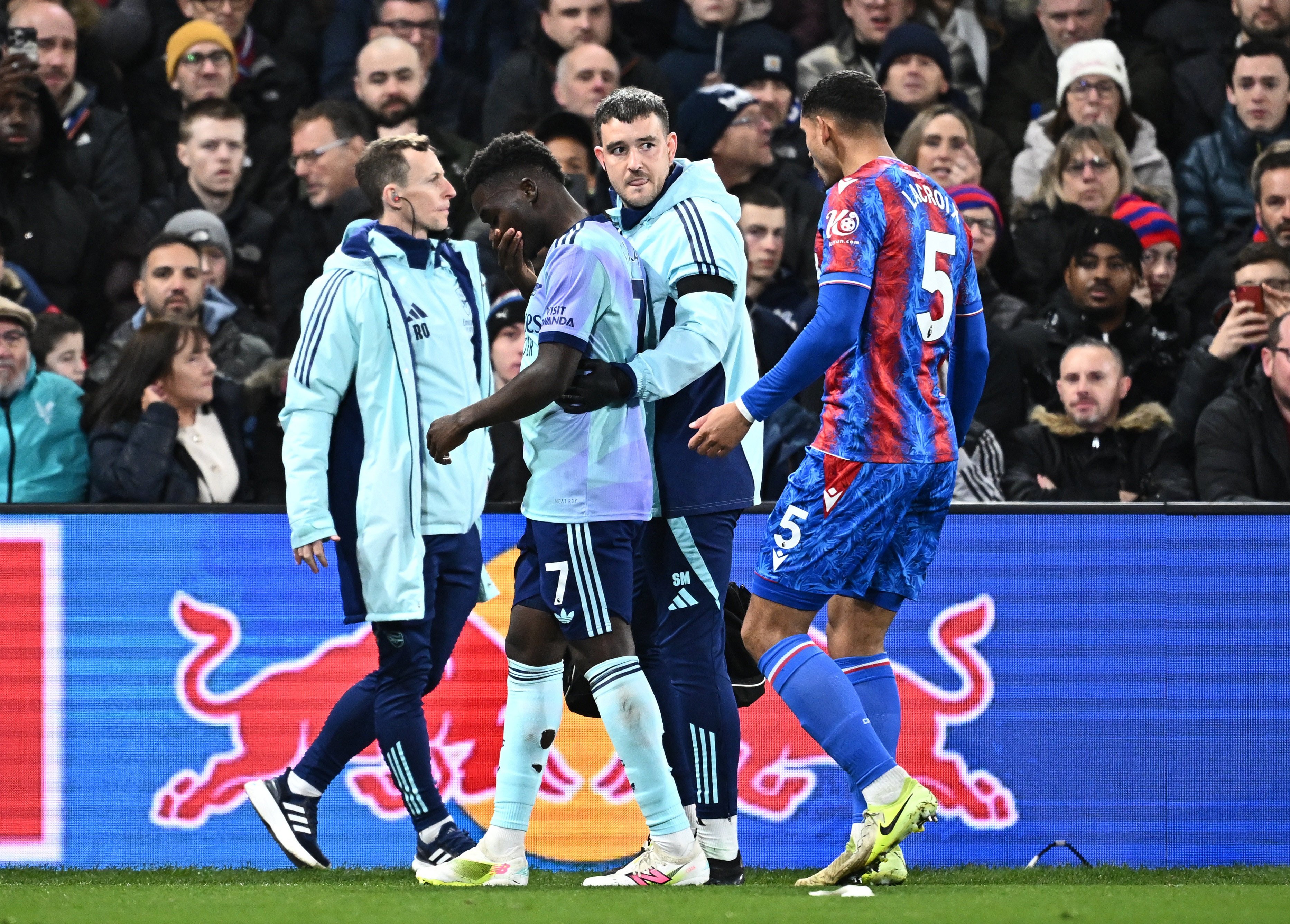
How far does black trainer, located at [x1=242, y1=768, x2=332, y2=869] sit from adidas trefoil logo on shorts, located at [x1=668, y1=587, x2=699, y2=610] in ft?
4.60

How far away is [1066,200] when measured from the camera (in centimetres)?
870

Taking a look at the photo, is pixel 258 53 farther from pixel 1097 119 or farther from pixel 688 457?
pixel 688 457

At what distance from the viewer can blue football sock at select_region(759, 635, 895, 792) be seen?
436 centimetres

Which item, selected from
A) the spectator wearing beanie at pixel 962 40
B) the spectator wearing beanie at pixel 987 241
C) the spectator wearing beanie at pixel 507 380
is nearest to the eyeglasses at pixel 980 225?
the spectator wearing beanie at pixel 987 241

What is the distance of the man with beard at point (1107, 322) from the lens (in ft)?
25.8

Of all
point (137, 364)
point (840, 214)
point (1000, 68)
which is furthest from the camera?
point (1000, 68)

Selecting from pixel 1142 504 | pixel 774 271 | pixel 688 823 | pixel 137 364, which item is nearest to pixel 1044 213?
pixel 774 271

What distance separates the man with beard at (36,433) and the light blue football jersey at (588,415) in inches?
115

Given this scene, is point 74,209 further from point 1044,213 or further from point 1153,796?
point 1153,796

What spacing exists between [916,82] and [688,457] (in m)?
5.00

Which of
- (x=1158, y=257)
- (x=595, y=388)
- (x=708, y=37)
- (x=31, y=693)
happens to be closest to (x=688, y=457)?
(x=595, y=388)

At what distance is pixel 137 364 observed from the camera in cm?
700

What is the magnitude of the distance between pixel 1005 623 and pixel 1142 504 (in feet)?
2.04

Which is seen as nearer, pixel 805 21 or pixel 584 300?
pixel 584 300
